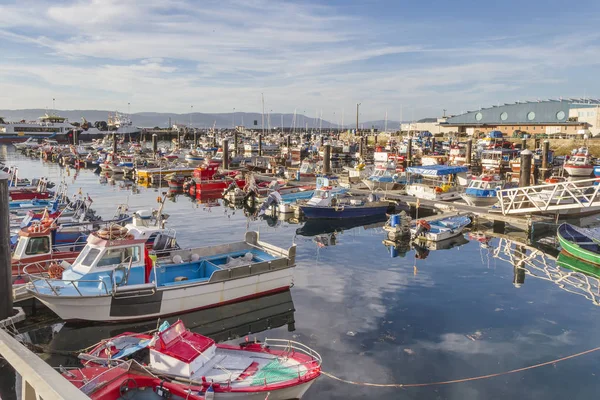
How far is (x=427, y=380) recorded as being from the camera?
466 inches

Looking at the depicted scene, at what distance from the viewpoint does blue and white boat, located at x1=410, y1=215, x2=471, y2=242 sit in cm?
2610

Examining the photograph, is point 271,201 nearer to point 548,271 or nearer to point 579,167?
point 548,271

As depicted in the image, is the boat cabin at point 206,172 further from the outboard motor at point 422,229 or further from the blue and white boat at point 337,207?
the outboard motor at point 422,229

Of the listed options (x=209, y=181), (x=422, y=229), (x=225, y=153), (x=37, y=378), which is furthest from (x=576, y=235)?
(x=225, y=153)

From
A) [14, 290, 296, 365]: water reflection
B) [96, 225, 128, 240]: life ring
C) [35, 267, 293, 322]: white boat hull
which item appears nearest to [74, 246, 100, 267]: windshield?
[96, 225, 128, 240]: life ring

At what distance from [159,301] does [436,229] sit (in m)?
16.8

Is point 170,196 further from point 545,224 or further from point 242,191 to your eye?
point 545,224

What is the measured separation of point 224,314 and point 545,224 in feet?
69.2

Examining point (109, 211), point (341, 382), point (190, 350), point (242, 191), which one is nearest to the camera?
point (190, 350)

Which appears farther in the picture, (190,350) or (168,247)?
(168,247)

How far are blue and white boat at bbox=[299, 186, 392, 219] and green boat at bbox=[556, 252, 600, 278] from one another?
12.5 m

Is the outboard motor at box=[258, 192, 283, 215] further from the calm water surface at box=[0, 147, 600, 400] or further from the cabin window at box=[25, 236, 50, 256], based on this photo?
the cabin window at box=[25, 236, 50, 256]

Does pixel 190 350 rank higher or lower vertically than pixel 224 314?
higher

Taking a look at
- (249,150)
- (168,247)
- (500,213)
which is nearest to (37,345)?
(168,247)
